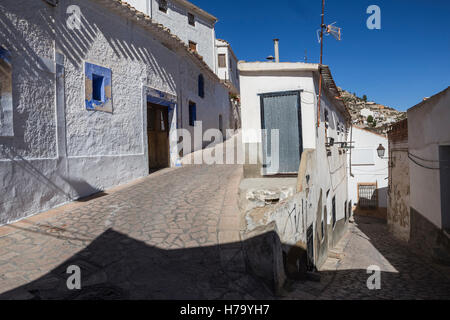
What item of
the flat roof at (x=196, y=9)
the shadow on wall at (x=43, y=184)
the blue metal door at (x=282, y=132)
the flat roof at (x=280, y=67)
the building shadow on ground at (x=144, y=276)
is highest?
the flat roof at (x=196, y=9)

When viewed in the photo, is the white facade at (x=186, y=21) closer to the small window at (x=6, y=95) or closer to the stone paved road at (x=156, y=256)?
the small window at (x=6, y=95)

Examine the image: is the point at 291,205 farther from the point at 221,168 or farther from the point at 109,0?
the point at 109,0

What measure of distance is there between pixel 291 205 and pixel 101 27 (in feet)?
22.4

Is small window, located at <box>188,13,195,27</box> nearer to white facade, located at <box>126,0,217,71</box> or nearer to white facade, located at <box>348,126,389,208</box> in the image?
white facade, located at <box>126,0,217,71</box>

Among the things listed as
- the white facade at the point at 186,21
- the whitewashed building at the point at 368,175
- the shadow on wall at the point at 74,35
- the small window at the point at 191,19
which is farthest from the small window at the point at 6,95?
the whitewashed building at the point at 368,175

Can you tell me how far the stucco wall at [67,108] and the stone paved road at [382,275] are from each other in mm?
5346

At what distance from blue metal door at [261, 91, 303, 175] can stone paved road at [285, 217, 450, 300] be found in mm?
3232

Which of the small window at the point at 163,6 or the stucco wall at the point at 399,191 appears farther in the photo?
the small window at the point at 163,6

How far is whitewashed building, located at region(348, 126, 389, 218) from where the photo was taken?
1902 centimetres

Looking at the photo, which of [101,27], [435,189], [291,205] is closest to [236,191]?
[291,205]

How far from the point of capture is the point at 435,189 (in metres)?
7.18

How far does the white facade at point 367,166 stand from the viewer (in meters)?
19.0

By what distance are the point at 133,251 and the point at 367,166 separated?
18594mm

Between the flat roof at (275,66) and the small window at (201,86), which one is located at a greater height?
the small window at (201,86)
